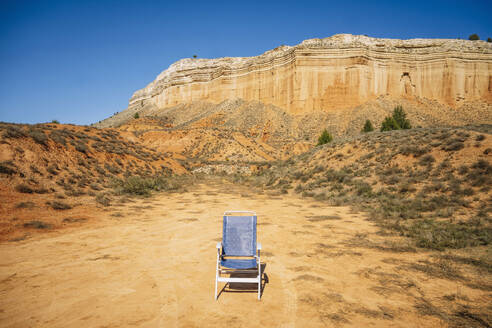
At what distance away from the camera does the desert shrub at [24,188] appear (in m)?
11.3

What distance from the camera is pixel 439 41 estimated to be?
59094 mm

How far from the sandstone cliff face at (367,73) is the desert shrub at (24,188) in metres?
49.6

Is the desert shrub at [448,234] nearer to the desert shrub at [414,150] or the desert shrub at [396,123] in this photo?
the desert shrub at [414,150]

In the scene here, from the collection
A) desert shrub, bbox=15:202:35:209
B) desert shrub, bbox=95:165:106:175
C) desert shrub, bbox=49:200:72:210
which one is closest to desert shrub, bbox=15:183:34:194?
desert shrub, bbox=15:202:35:209

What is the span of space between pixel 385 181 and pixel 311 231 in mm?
8514

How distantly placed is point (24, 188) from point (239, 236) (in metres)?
11.6

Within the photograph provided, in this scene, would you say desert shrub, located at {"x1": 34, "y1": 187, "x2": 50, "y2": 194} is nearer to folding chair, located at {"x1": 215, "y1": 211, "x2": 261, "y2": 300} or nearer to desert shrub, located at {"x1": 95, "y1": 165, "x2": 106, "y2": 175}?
desert shrub, located at {"x1": 95, "y1": 165, "x2": 106, "y2": 175}

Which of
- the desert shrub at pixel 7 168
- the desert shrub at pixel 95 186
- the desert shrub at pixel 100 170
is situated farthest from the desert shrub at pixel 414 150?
the desert shrub at pixel 7 168

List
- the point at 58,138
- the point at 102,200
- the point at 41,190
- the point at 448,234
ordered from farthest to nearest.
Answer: the point at 58,138
the point at 102,200
the point at 41,190
the point at 448,234

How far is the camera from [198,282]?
528 cm

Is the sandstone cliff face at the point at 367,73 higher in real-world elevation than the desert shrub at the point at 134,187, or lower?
higher

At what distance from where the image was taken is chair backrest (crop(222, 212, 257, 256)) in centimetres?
549

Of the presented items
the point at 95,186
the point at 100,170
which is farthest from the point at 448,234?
the point at 100,170

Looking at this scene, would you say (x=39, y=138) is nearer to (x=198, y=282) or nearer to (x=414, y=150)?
(x=198, y=282)
